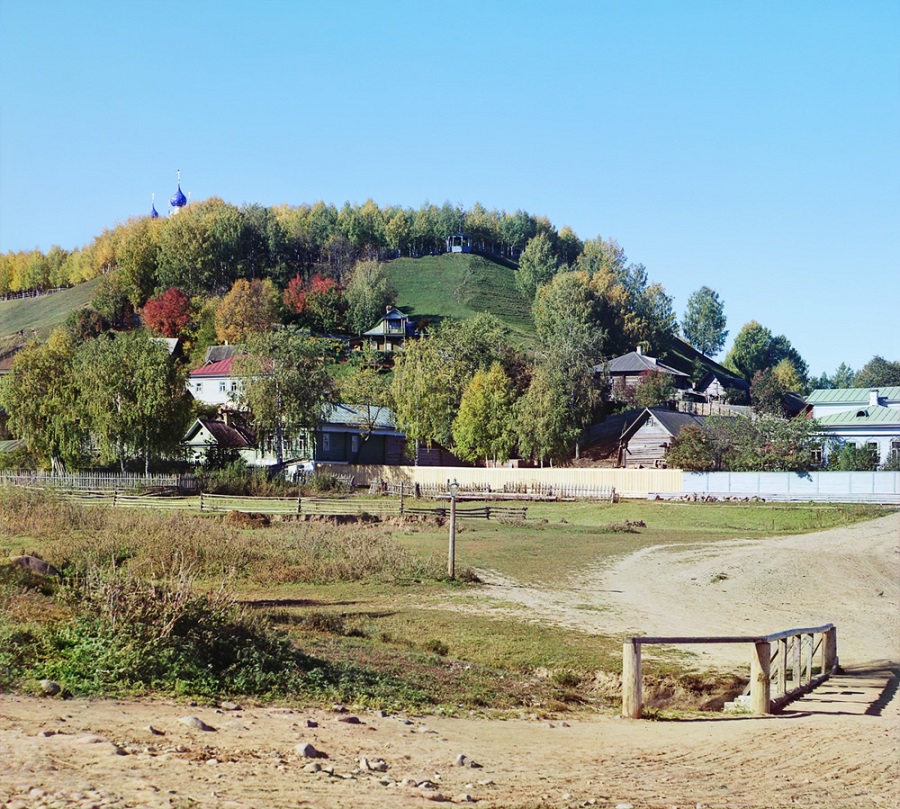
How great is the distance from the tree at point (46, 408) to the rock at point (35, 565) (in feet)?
144

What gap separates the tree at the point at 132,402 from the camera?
59.8 metres

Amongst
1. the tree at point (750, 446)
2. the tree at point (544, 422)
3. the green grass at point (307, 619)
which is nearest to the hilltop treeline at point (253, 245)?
the tree at point (544, 422)

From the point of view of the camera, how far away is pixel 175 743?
9.35m

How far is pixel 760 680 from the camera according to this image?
43.6 ft

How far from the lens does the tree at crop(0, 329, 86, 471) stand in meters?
60.6

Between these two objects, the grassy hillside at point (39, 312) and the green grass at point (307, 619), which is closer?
the green grass at point (307, 619)

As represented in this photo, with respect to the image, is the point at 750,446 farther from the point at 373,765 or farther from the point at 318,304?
the point at 318,304

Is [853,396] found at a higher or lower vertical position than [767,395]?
lower

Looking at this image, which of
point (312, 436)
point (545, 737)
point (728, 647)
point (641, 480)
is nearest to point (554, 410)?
point (641, 480)

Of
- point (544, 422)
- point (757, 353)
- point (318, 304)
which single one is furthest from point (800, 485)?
point (757, 353)

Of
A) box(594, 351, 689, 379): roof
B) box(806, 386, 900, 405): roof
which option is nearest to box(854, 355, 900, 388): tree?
box(594, 351, 689, 379): roof

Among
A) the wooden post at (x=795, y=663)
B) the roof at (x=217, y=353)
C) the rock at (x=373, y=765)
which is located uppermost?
the roof at (x=217, y=353)

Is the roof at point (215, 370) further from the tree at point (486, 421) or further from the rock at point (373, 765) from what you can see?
the rock at point (373, 765)

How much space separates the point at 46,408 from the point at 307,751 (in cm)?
5657
